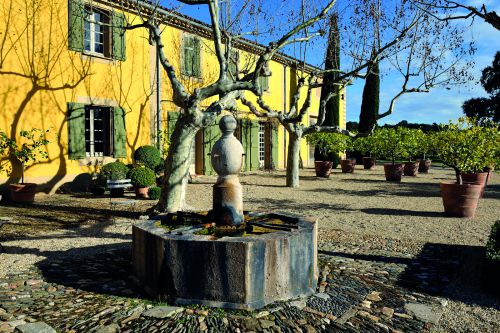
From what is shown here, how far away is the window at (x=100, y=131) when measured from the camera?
1140cm

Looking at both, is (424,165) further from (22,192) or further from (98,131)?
(22,192)

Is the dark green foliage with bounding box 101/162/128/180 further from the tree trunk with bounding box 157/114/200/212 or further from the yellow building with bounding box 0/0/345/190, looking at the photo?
the tree trunk with bounding box 157/114/200/212

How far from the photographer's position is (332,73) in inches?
746

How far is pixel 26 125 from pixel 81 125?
1409mm

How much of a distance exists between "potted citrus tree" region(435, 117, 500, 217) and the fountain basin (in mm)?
5871

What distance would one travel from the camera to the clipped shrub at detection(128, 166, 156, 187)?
413 inches

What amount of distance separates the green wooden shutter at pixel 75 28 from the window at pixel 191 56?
404cm

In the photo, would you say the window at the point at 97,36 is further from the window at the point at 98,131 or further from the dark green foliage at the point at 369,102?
the dark green foliage at the point at 369,102

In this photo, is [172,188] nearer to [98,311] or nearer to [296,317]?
[98,311]

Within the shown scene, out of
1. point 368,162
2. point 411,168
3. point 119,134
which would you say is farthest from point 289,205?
point 368,162

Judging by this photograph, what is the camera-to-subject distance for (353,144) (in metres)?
21.5

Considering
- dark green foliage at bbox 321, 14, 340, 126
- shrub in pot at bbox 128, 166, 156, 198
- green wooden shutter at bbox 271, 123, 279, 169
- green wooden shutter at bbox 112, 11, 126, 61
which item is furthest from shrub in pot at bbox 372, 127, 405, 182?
green wooden shutter at bbox 112, 11, 126, 61

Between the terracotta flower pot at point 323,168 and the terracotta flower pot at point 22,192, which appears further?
the terracotta flower pot at point 323,168

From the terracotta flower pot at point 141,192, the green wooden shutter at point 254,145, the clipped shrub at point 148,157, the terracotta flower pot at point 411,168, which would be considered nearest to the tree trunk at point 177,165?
the terracotta flower pot at point 141,192
